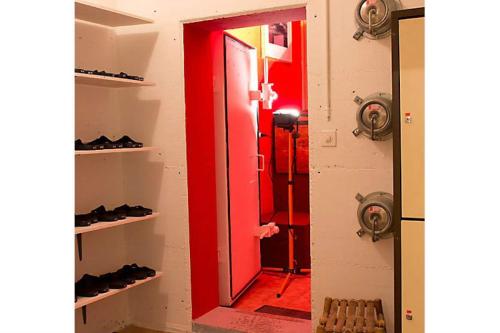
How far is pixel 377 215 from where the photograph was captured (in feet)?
8.90

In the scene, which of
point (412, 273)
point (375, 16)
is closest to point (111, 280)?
point (412, 273)

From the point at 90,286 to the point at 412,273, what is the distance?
186 centimetres

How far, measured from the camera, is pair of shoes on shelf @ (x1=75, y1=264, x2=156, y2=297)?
2881mm

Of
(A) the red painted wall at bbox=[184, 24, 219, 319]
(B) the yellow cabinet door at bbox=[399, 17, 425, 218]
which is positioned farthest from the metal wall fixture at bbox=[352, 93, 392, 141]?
(A) the red painted wall at bbox=[184, 24, 219, 319]

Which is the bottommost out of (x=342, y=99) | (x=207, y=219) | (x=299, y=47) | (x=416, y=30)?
(x=207, y=219)

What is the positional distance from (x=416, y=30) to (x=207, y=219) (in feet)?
6.75

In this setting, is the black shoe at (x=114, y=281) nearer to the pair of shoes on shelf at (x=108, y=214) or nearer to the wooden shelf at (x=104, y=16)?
the pair of shoes on shelf at (x=108, y=214)

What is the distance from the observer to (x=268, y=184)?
223 inches

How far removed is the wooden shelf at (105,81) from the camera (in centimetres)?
287

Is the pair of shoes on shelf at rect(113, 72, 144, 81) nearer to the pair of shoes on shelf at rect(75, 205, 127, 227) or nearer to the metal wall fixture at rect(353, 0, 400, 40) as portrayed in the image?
the pair of shoes on shelf at rect(75, 205, 127, 227)
